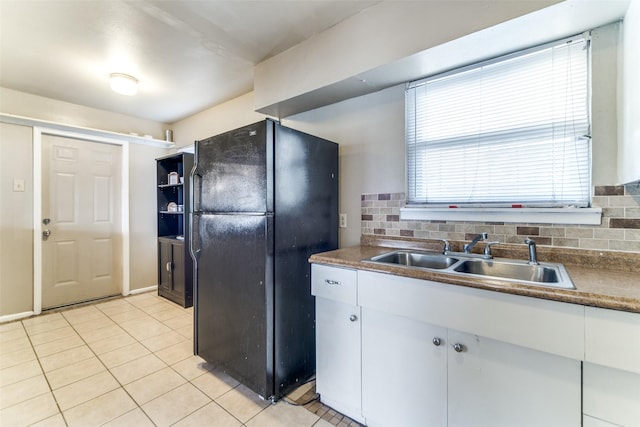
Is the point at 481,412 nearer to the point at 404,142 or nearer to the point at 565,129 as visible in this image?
the point at 565,129

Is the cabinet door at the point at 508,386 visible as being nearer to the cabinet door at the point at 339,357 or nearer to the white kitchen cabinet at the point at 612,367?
the white kitchen cabinet at the point at 612,367

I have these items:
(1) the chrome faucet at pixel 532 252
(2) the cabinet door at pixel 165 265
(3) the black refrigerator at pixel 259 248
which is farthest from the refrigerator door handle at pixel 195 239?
(1) the chrome faucet at pixel 532 252

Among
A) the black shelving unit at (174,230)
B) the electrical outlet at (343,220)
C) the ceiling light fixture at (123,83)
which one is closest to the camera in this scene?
the electrical outlet at (343,220)

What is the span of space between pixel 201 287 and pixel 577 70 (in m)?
2.73

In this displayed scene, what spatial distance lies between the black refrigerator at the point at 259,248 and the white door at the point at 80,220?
2.43m

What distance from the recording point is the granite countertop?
2.94 feet

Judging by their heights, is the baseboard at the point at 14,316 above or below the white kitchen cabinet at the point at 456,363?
below

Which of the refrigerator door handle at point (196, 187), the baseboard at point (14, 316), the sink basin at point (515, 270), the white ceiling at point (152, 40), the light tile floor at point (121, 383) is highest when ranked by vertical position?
the white ceiling at point (152, 40)

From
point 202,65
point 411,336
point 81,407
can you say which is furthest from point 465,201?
point 81,407

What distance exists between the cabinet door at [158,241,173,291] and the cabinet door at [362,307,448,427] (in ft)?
9.96

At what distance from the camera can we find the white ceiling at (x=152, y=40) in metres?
1.76

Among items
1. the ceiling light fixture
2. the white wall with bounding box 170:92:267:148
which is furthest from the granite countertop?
the ceiling light fixture

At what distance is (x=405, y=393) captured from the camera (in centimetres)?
134

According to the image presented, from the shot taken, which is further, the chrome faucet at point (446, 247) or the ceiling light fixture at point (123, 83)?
the ceiling light fixture at point (123, 83)
